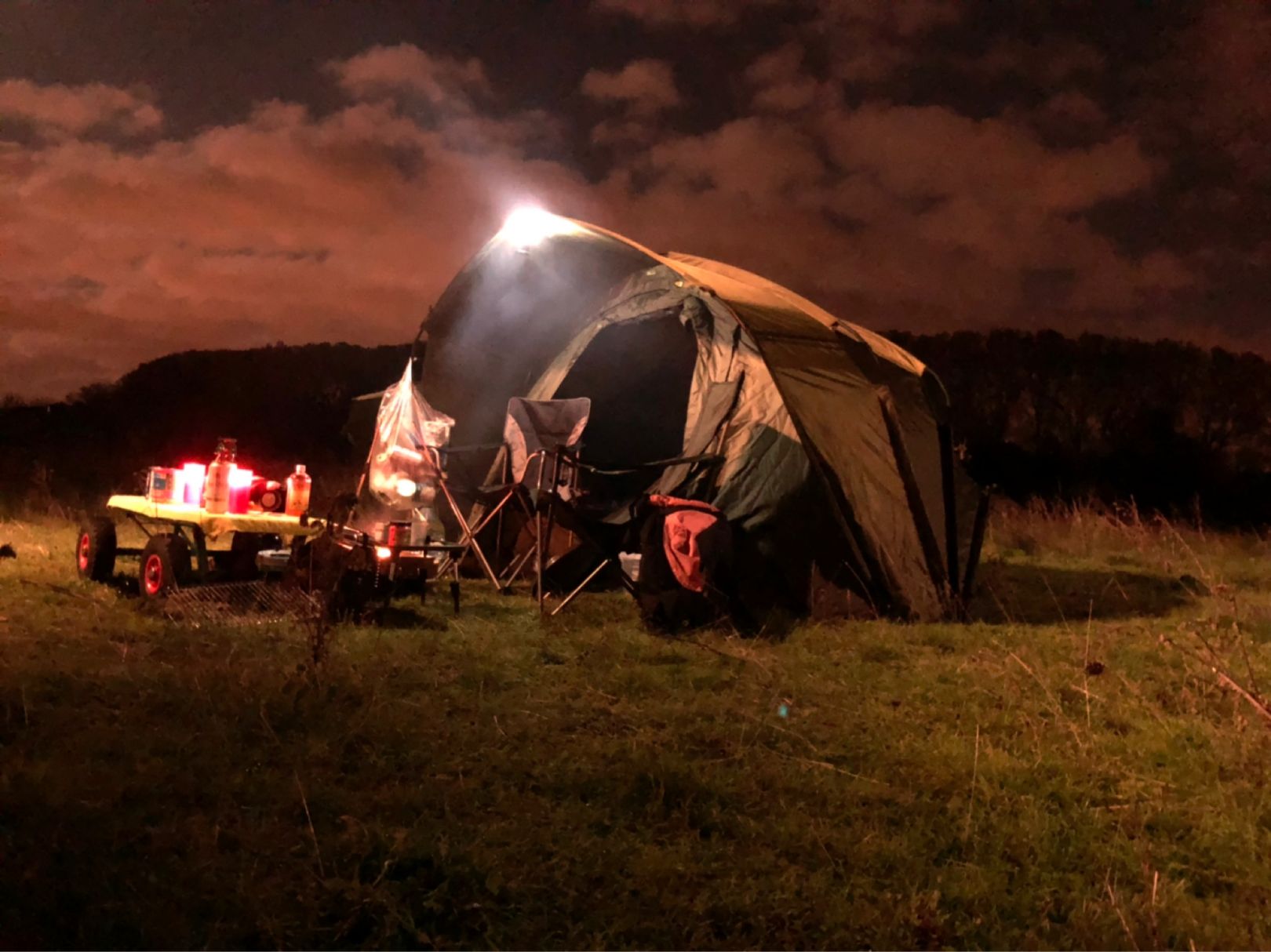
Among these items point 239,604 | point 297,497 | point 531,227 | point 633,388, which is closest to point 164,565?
point 239,604

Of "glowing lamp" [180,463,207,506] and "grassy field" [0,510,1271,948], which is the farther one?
"glowing lamp" [180,463,207,506]

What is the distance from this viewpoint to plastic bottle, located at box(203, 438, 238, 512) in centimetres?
509

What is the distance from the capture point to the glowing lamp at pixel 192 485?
5445 mm

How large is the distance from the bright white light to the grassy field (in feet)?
9.90

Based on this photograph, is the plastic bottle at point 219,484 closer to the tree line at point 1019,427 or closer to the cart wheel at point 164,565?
the cart wheel at point 164,565

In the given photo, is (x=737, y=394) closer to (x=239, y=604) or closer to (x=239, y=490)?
(x=239, y=490)

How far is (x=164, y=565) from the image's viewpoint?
5.09 meters

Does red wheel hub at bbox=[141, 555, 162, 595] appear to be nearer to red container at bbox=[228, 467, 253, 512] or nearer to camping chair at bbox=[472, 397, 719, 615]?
red container at bbox=[228, 467, 253, 512]

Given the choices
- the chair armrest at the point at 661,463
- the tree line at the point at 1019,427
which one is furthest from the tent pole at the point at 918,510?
the tree line at the point at 1019,427

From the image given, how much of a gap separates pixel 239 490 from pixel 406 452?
1409 mm

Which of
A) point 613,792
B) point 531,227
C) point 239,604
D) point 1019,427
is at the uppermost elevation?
point 531,227

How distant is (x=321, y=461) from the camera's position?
66.2 ft

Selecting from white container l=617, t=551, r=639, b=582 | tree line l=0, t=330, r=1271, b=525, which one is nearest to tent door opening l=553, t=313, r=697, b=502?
white container l=617, t=551, r=639, b=582

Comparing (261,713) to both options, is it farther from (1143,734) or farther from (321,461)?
(321,461)
